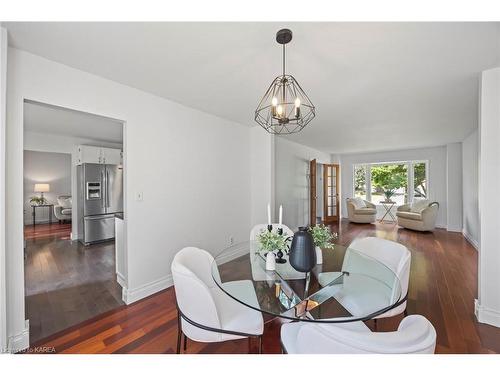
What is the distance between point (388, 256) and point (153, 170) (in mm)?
2581

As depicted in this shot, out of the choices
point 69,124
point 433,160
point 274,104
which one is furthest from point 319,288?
point 433,160

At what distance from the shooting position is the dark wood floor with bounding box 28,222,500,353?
5.32 feet

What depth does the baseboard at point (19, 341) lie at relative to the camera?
155 centimetres

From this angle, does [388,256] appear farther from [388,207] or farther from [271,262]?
[388,207]

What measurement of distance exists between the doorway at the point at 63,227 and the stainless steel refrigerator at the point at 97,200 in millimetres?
28

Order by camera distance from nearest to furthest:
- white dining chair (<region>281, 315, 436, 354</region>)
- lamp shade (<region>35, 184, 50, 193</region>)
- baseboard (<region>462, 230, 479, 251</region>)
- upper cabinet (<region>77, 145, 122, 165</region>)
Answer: white dining chair (<region>281, 315, 436, 354</region>), baseboard (<region>462, 230, 479, 251</region>), upper cabinet (<region>77, 145, 122, 165</region>), lamp shade (<region>35, 184, 50, 193</region>)

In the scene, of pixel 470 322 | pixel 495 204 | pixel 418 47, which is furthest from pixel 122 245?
pixel 495 204

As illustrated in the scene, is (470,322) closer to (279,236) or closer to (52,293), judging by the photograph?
(279,236)

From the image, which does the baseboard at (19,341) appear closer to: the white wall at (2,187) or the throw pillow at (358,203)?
the white wall at (2,187)

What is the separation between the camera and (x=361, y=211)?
665 centimetres

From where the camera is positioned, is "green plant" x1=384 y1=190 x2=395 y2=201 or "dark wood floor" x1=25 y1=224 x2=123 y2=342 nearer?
"dark wood floor" x1=25 y1=224 x2=123 y2=342

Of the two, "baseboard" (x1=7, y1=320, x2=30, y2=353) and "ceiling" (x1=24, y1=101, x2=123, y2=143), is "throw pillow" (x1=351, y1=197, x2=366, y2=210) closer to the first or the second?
"ceiling" (x1=24, y1=101, x2=123, y2=143)

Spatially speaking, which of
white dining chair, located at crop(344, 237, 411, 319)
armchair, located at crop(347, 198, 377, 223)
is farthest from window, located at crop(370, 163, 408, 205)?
white dining chair, located at crop(344, 237, 411, 319)

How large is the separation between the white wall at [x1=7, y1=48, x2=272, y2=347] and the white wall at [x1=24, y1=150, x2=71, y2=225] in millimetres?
6594
